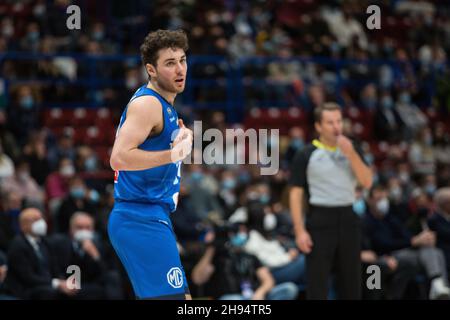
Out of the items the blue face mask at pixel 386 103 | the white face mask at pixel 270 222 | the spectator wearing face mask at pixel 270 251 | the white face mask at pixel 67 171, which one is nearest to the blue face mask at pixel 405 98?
the blue face mask at pixel 386 103

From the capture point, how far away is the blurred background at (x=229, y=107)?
9977mm

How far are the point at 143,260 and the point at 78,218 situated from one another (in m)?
4.85

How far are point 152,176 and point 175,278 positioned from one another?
61 centimetres

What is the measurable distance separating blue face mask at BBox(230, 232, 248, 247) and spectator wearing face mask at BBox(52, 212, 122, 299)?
1.48 metres

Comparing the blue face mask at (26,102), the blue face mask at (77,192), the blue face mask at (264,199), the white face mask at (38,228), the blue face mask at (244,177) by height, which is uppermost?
the blue face mask at (26,102)

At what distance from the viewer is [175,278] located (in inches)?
183

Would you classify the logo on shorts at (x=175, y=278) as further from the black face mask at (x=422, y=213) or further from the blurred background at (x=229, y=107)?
the black face mask at (x=422, y=213)

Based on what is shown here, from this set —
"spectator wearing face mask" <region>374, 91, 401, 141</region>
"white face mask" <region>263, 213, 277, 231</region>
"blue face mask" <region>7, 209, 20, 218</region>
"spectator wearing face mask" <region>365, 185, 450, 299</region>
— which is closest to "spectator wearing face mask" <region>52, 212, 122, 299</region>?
"blue face mask" <region>7, 209, 20, 218</region>

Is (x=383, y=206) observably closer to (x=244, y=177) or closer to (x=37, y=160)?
(x=244, y=177)

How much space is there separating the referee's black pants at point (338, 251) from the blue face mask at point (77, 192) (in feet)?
14.9

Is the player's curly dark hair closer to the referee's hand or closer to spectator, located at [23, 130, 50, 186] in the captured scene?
the referee's hand

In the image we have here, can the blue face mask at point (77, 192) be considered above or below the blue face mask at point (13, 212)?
above
